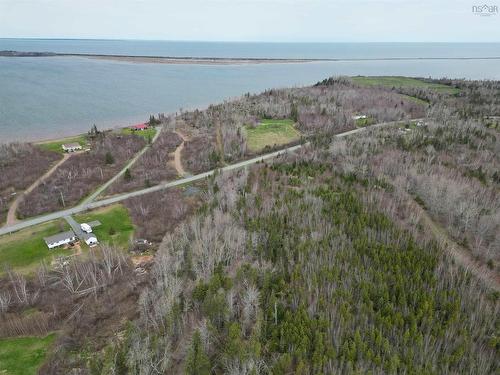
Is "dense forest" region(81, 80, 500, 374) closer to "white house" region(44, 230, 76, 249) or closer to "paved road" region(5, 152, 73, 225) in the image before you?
"white house" region(44, 230, 76, 249)

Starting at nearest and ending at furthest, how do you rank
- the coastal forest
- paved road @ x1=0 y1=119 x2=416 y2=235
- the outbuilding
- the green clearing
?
the coastal forest → the outbuilding → paved road @ x1=0 y1=119 x2=416 y2=235 → the green clearing

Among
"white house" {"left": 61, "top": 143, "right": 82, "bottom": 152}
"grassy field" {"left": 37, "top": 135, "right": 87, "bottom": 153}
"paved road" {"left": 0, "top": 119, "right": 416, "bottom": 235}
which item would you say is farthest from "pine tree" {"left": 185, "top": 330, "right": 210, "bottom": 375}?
"grassy field" {"left": 37, "top": 135, "right": 87, "bottom": 153}

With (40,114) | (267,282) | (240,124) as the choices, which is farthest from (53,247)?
(40,114)

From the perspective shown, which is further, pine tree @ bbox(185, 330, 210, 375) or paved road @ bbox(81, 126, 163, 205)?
paved road @ bbox(81, 126, 163, 205)

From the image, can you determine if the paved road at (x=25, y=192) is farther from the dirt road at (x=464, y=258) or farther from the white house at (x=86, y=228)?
the dirt road at (x=464, y=258)

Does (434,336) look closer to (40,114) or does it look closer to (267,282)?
(267,282)
